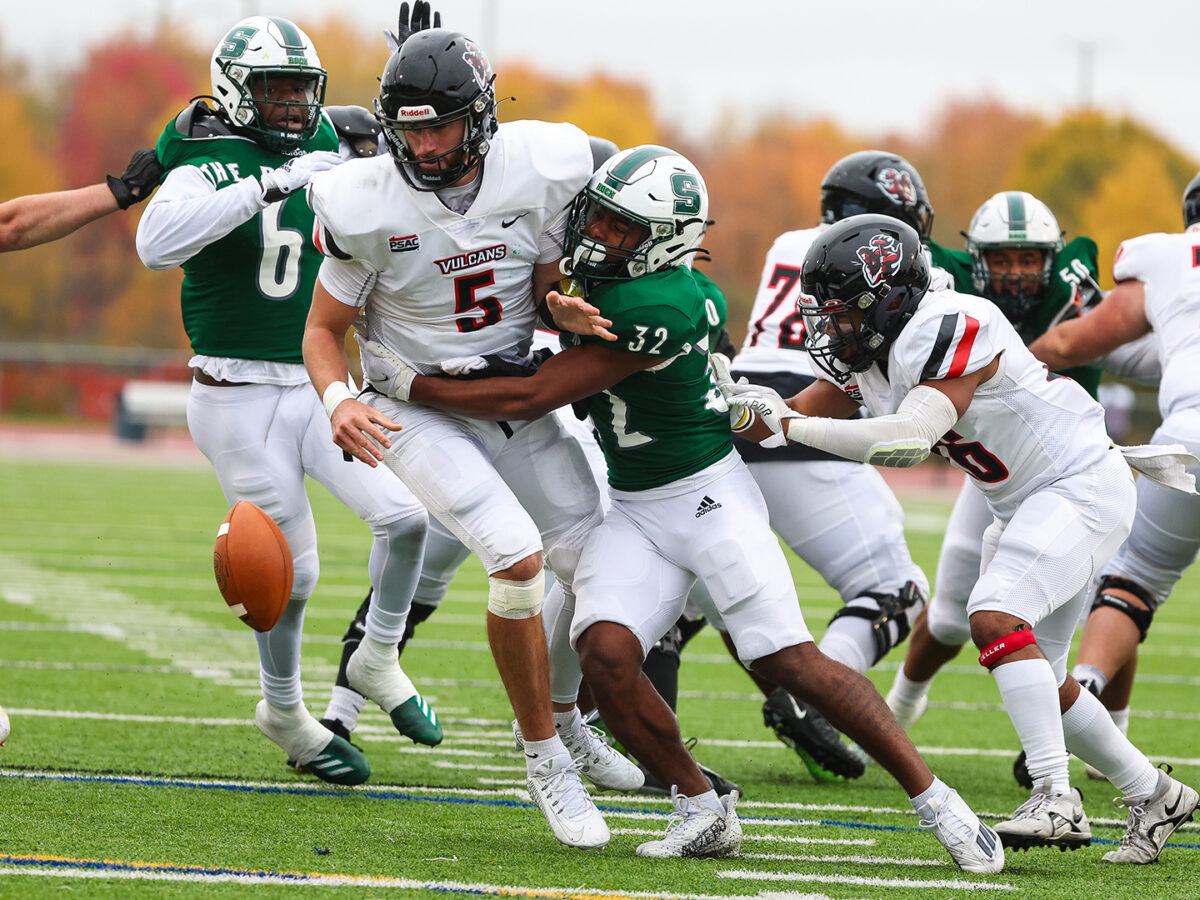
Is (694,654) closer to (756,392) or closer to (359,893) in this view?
Answer: (756,392)

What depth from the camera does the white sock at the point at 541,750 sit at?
12.6 feet

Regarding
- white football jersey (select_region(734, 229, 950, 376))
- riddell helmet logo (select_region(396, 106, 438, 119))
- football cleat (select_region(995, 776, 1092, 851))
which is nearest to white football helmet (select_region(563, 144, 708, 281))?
riddell helmet logo (select_region(396, 106, 438, 119))

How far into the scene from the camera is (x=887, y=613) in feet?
15.9

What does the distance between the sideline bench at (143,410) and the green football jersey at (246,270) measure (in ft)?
70.3

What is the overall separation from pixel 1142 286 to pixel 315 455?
276cm

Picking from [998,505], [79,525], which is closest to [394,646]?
[998,505]

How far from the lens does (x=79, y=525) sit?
12961 millimetres

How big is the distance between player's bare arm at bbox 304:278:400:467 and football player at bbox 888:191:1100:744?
7.05 feet

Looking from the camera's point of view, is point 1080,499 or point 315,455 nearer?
point 1080,499

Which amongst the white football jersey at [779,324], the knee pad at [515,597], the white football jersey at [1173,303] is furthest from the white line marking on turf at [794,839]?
the white football jersey at [1173,303]

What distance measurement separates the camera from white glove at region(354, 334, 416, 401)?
4.00 m

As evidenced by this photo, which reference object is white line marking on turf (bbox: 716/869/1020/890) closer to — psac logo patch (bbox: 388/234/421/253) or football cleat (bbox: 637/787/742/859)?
football cleat (bbox: 637/787/742/859)

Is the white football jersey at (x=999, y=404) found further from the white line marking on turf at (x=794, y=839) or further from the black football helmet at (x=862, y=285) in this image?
the white line marking on turf at (x=794, y=839)

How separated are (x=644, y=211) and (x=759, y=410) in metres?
0.60
